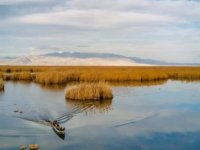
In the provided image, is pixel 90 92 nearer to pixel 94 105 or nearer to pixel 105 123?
pixel 94 105

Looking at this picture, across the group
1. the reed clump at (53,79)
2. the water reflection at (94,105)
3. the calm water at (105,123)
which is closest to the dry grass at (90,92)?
the water reflection at (94,105)

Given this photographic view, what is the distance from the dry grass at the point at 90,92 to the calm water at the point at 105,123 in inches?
27.0

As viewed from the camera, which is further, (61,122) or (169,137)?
(61,122)

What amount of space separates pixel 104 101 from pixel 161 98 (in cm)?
433

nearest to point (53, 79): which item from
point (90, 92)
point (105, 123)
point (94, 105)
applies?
point (90, 92)

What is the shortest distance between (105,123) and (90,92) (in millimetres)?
6718

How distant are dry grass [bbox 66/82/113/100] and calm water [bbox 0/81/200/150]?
0.69 m

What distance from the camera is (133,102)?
20.9m

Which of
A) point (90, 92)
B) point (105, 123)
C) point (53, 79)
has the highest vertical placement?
point (90, 92)

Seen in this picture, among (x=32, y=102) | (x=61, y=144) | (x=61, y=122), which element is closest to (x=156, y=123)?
(x=61, y=122)

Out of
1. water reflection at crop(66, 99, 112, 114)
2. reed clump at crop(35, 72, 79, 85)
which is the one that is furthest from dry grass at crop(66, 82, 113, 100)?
reed clump at crop(35, 72, 79, 85)

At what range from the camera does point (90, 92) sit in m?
21.4

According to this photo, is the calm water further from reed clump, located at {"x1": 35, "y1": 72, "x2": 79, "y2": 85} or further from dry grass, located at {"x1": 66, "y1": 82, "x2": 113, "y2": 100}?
reed clump, located at {"x1": 35, "y1": 72, "x2": 79, "y2": 85}

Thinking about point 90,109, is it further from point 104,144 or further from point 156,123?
point 104,144
